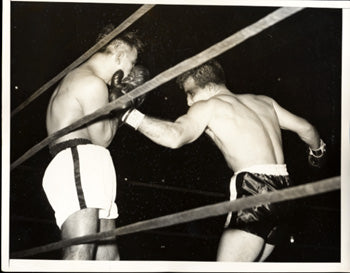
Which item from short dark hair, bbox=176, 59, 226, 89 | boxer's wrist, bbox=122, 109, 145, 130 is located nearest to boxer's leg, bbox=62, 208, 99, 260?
boxer's wrist, bbox=122, 109, 145, 130

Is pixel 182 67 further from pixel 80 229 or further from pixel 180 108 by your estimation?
pixel 80 229

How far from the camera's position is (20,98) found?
1.96 m

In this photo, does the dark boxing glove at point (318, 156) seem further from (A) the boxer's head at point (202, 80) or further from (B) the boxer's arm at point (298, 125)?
(A) the boxer's head at point (202, 80)

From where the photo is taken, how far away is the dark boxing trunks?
1894mm

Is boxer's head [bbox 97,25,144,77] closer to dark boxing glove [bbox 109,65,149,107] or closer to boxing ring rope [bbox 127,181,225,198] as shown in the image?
dark boxing glove [bbox 109,65,149,107]

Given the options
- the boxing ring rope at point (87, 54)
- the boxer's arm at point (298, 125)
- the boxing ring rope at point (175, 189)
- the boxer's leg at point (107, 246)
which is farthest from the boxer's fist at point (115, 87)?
the boxer's arm at point (298, 125)

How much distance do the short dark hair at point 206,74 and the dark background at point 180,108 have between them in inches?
1.0

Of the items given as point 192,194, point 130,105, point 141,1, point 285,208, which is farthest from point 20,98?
point 285,208

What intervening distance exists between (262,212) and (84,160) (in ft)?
1.94

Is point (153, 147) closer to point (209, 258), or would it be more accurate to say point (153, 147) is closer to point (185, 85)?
point (185, 85)

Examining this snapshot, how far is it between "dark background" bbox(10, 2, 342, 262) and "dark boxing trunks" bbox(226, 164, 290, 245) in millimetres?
40

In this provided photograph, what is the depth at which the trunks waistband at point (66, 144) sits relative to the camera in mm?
1935

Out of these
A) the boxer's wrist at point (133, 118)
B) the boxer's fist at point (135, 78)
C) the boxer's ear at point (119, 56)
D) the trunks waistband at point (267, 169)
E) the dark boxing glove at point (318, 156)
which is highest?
the boxer's ear at point (119, 56)

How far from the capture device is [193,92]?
1.94 metres
